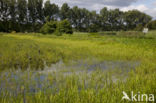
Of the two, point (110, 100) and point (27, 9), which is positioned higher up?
point (27, 9)

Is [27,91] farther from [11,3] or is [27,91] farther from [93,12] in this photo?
[93,12]

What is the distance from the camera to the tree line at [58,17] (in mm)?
56562

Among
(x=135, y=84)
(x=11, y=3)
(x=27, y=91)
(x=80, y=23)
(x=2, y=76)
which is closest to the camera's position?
(x=27, y=91)

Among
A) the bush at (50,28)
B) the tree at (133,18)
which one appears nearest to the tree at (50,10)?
the bush at (50,28)

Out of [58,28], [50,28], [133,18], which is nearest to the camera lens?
[58,28]

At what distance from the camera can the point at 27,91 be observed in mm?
3646

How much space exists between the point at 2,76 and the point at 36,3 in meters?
64.1

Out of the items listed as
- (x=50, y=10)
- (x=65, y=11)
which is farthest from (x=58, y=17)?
(x=50, y=10)

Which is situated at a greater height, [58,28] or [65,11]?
[65,11]

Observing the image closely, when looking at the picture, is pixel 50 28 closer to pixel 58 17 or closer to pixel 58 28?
pixel 58 28

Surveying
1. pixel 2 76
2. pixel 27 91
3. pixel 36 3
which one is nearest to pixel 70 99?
pixel 27 91

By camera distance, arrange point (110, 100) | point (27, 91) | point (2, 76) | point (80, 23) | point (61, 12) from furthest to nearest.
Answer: point (80, 23), point (61, 12), point (2, 76), point (27, 91), point (110, 100)

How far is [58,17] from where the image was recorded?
78562 millimetres

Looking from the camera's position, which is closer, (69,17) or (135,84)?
(135,84)
